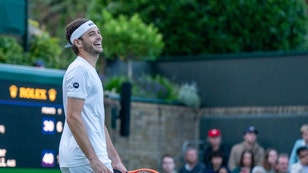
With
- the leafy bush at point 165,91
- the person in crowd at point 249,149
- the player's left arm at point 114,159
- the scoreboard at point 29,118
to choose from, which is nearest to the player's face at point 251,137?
the person in crowd at point 249,149

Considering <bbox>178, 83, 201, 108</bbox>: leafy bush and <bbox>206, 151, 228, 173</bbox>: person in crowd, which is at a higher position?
<bbox>178, 83, 201, 108</bbox>: leafy bush

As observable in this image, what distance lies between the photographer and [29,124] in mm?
12109

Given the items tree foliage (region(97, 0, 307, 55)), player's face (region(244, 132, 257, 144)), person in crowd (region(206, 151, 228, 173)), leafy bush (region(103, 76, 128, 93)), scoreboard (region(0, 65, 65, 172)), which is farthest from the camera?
tree foliage (region(97, 0, 307, 55))

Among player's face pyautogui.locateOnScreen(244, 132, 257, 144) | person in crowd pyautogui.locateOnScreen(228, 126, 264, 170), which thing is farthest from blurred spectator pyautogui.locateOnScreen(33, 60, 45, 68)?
player's face pyautogui.locateOnScreen(244, 132, 257, 144)

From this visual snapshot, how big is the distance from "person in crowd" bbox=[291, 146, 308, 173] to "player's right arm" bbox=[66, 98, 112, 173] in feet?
31.3

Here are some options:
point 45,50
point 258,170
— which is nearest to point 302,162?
point 258,170

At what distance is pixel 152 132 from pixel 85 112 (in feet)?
43.8

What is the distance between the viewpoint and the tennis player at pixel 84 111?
6781mm

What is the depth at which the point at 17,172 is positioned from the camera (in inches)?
467

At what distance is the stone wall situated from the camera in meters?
19.4

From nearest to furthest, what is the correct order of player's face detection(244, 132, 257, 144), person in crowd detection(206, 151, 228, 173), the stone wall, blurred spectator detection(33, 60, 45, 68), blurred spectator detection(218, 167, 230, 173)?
blurred spectator detection(218, 167, 230, 173)
person in crowd detection(206, 151, 228, 173)
blurred spectator detection(33, 60, 45, 68)
player's face detection(244, 132, 257, 144)
the stone wall

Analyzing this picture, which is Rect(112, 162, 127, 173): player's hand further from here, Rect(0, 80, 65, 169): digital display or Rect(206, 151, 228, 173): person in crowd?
Rect(206, 151, 228, 173): person in crowd

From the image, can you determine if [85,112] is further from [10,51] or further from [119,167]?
[10,51]

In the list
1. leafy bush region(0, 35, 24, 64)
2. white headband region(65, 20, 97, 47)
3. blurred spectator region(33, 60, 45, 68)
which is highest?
leafy bush region(0, 35, 24, 64)
